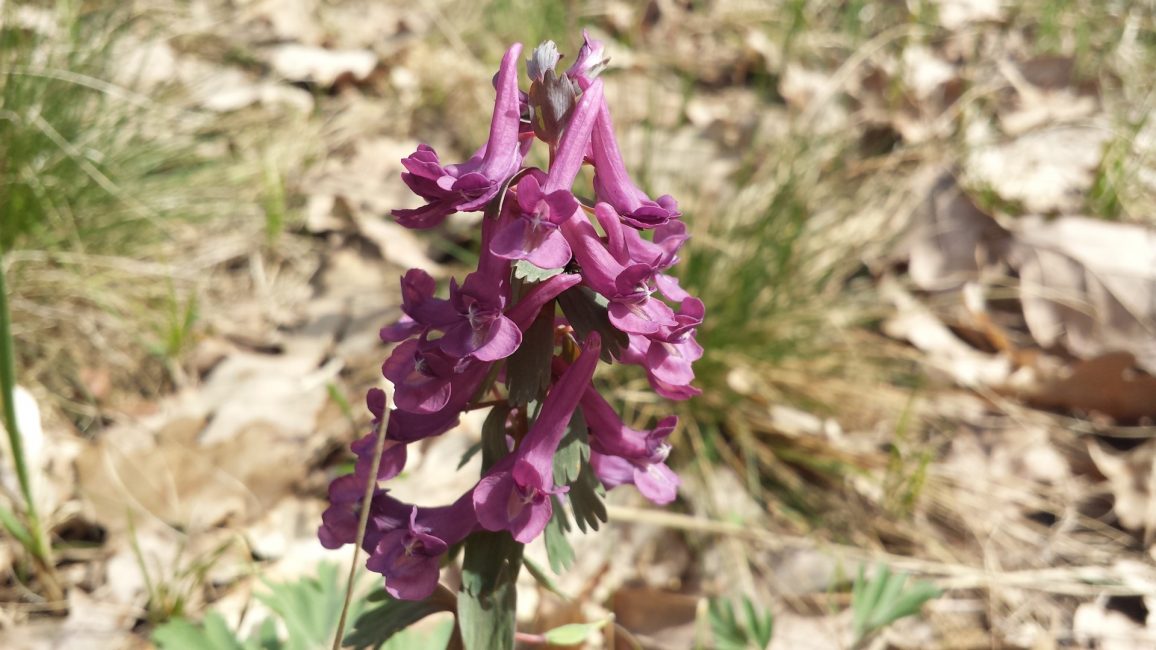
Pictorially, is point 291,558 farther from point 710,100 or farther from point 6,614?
point 710,100

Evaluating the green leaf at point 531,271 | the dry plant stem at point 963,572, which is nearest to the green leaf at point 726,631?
the dry plant stem at point 963,572

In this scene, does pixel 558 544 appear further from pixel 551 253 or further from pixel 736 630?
pixel 736 630

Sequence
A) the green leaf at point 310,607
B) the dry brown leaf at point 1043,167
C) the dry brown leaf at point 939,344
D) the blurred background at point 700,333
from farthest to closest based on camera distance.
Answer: the dry brown leaf at point 1043,167 < the dry brown leaf at point 939,344 < the blurred background at point 700,333 < the green leaf at point 310,607

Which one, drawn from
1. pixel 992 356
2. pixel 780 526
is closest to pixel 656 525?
pixel 780 526

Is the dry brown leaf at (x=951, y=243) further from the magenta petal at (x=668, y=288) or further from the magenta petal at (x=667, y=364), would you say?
the magenta petal at (x=667, y=364)

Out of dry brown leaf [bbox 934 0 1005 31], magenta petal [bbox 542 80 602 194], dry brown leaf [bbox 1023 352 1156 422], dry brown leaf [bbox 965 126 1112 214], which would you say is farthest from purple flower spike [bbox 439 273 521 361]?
dry brown leaf [bbox 934 0 1005 31]

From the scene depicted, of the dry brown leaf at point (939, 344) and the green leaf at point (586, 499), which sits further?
the dry brown leaf at point (939, 344)

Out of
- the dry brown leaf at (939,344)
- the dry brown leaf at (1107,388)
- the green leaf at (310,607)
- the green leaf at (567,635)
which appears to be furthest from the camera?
the dry brown leaf at (939,344)
